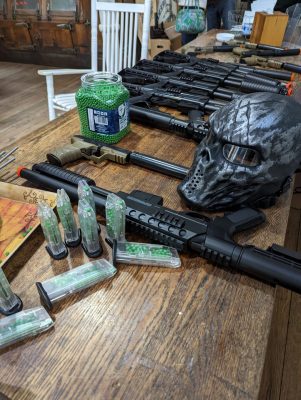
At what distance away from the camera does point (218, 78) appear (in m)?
1.43

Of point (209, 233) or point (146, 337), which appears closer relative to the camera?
point (146, 337)

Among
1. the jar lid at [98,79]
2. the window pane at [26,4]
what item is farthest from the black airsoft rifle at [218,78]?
the window pane at [26,4]

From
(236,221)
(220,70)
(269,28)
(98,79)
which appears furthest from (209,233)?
(269,28)

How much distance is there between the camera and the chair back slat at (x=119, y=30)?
5.81ft

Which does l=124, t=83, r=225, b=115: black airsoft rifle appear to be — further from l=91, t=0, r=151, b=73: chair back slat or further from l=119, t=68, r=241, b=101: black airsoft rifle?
l=91, t=0, r=151, b=73: chair back slat

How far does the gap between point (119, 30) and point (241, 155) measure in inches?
65.4

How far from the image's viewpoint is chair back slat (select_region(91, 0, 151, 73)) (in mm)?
1771

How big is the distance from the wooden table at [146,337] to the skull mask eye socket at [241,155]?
17 centimetres

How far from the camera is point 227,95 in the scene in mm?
1273

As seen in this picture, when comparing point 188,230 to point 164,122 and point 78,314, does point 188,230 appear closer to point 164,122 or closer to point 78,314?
point 78,314

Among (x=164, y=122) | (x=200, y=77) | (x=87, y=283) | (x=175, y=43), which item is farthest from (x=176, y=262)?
(x=175, y=43)

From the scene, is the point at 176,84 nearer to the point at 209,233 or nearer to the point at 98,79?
the point at 98,79

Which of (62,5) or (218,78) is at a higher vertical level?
(62,5)

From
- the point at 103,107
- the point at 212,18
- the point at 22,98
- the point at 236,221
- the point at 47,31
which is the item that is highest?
the point at 212,18
